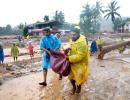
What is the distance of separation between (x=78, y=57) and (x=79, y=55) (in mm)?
47

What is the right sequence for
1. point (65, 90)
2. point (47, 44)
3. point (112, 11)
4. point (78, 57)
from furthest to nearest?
point (112, 11), point (47, 44), point (65, 90), point (78, 57)

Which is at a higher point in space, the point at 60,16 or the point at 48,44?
the point at 60,16

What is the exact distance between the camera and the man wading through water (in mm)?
6688

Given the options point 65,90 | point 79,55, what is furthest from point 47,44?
point 79,55

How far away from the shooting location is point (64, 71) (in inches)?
272

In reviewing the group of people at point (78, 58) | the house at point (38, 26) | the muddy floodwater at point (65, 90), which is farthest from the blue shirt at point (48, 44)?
the house at point (38, 26)

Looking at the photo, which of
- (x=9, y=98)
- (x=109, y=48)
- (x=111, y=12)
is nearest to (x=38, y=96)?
(x=9, y=98)

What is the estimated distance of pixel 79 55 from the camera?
665 cm

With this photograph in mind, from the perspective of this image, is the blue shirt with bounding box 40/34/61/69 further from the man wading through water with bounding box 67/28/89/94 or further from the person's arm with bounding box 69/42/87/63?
the person's arm with bounding box 69/42/87/63

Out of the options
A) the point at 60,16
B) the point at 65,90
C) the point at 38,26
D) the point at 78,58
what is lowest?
the point at 65,90

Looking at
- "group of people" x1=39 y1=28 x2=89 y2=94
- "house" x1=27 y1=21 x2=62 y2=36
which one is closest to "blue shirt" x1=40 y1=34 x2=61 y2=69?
"group of people" x1=39 y1=28 x2=89 y2=94

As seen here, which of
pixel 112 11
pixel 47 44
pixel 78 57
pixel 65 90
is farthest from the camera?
pixel 112 11

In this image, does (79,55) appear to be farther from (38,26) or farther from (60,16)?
(60,16)

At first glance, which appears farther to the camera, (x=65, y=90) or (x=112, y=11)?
(x=112, y=11)
